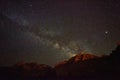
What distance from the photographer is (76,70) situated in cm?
1772

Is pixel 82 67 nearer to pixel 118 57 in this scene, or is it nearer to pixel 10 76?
pixel 118 57

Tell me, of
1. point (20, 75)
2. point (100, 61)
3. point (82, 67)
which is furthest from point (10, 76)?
point (100, 61)

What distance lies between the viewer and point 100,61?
55.8 ft

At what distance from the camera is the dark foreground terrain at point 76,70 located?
52.6 feet

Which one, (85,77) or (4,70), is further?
(4,70)

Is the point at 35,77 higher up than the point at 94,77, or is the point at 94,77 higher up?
the point at 35,77

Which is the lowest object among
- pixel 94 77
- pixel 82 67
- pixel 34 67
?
pixel 94 77

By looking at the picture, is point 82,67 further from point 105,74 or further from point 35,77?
point 35,77

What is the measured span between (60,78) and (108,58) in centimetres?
410

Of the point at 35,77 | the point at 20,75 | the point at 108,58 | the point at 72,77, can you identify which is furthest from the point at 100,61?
the point at 20,75

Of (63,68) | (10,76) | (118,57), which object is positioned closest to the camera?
(118,57)

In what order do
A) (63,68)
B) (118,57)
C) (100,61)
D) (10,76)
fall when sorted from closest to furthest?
(118,57), (100,61), (63,68), (10,76)

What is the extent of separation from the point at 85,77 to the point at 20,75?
615cm

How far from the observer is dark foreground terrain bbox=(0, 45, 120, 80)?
1603cm
